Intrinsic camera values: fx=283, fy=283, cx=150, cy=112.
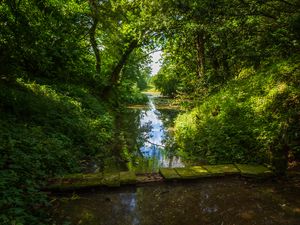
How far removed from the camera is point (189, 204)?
456 cm

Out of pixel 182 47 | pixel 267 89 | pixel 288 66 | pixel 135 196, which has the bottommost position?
pixel 135 196

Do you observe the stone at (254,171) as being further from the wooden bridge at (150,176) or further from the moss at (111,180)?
the moss at (111,180)

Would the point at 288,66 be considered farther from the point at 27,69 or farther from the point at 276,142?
the point at 27,69

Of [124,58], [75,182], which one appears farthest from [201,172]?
[124,58]

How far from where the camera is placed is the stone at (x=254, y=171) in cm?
559

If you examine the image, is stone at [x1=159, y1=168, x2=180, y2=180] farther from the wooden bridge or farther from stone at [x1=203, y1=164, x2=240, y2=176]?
stone at [x1=203, y1=164, x2=240, y2=176]

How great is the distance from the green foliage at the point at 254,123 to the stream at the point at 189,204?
36.4 inches

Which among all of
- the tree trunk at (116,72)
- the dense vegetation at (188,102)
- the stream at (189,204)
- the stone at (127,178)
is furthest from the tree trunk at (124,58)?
the stream at (189,204)

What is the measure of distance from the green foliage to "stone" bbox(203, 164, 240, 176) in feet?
1.70

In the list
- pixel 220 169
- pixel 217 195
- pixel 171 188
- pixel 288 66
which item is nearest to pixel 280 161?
pixel 220 169


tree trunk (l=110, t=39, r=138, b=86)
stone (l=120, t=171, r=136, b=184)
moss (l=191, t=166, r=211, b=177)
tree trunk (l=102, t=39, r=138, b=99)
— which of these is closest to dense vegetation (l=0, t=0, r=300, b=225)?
moss (l=191, t=166, r=211, b=177)

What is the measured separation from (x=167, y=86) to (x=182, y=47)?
27.1 m

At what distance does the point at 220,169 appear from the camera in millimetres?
5945

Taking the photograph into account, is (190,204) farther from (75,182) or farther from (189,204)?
(75,182)
